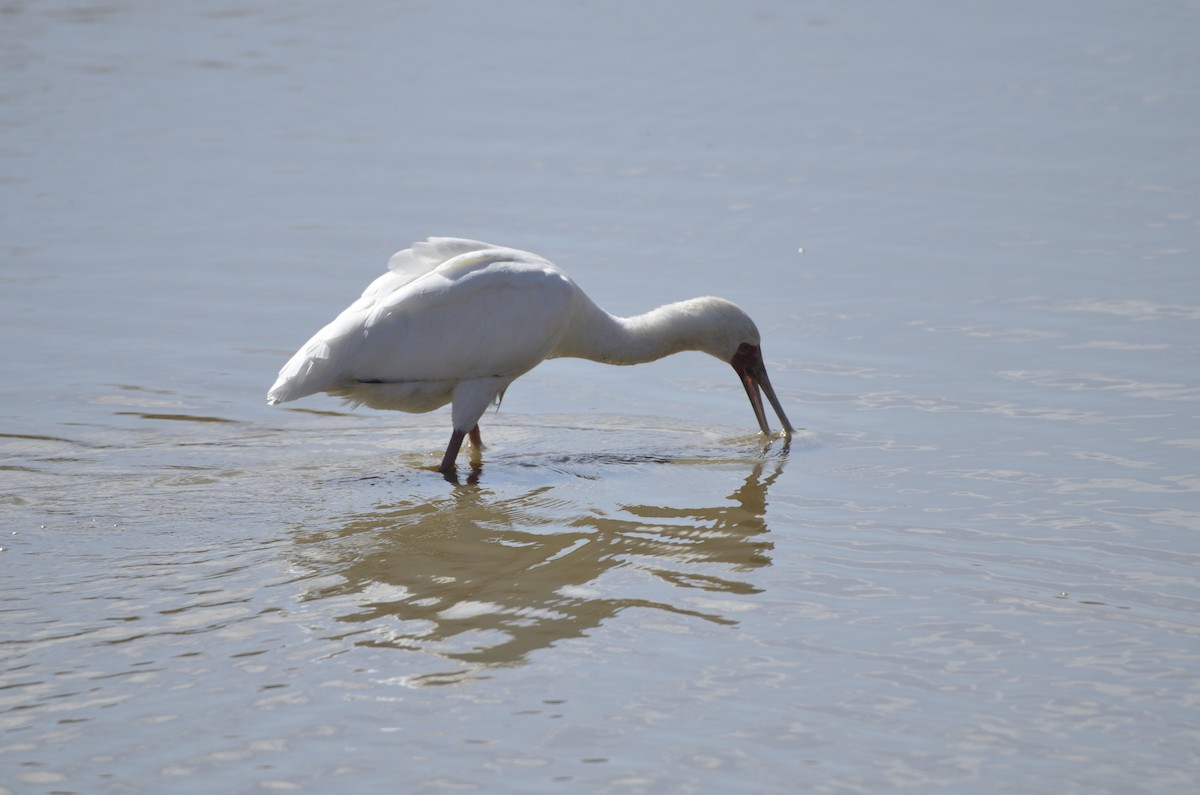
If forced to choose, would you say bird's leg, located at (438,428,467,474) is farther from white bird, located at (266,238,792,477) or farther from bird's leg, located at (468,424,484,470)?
bird's leg, located at (468,424,484,470)

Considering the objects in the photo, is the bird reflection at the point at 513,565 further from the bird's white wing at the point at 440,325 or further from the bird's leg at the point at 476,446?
the bird's white wing at the point at 440,325

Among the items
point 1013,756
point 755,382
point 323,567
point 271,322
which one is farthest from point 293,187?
point 1013,756

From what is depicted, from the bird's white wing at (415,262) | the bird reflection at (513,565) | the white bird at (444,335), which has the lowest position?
the bird reflection at (513,565)

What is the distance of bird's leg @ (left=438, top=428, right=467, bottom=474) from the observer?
857 centimetres

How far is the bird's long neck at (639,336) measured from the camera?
9234mm

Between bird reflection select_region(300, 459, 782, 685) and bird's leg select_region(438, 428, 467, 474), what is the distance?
25 centimetres

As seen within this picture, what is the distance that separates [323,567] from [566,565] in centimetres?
108

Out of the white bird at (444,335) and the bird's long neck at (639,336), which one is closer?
the white bird at (444,335)

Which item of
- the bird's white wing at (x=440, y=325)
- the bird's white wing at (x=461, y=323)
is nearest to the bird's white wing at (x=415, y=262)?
the bird's white wing at (x=440, y=325)

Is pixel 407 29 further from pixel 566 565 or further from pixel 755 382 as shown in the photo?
pixel 566 565

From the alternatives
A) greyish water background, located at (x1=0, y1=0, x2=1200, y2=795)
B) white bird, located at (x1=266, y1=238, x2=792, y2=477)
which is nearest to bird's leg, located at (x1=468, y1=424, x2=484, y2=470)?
white bird, located at (x1=266, y1=238, x2=792, y2=477)

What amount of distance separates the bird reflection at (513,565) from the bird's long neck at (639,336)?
1239 mm

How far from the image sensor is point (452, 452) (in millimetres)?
8602

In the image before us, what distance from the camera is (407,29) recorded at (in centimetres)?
1845
